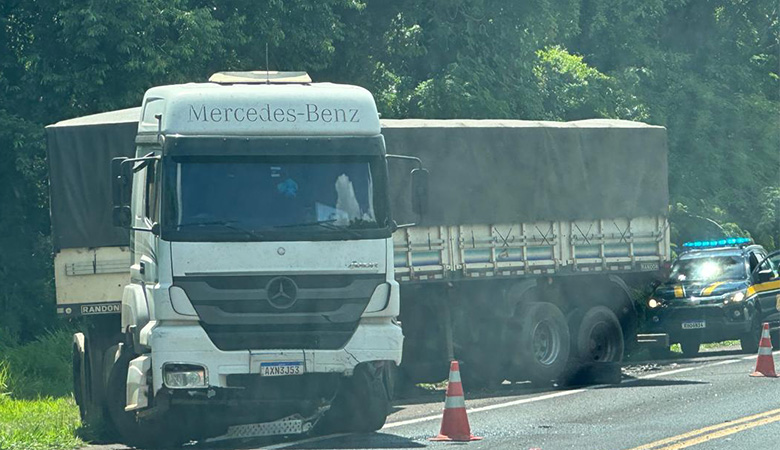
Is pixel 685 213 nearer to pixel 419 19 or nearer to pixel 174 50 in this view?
pixel 419 19

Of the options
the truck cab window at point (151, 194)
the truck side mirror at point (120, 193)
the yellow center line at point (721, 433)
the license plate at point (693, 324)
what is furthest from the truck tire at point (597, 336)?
the truck side mirror at point (120, 193)

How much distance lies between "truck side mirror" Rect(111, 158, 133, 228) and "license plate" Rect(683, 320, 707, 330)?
42.2 feet

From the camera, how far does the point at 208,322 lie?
40.0 ft

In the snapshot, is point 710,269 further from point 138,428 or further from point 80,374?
point 138,428

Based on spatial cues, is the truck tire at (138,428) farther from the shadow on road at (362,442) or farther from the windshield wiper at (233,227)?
the windshield wiper at (233,227)

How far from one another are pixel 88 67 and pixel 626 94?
15969 mm

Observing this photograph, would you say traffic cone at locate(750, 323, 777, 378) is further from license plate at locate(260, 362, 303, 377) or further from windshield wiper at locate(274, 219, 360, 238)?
license plate at locate(260, 362, 303, 377)

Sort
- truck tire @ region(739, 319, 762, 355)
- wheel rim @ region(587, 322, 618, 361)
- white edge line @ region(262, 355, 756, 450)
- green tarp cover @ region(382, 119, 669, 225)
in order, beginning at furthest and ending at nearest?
truck tire @ region(739, 319, 762, 355) < wheel rim @ region(587, 322, 618, 361) < green tarp cover @ region(382, 119, 669, 225) < white edge line @ region(262, 355, 756, 450)

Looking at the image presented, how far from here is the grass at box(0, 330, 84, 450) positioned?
43.2 ft

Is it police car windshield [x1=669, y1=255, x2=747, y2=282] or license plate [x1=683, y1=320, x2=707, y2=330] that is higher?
police car windshield [x1=669, y1=255, x2=747, y2=282]

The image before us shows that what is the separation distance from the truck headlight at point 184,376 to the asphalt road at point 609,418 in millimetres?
932

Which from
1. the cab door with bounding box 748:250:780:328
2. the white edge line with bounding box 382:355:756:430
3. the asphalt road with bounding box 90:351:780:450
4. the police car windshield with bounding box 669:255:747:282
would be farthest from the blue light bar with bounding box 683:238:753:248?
the asphalt road with bounding box 90:351:780:450

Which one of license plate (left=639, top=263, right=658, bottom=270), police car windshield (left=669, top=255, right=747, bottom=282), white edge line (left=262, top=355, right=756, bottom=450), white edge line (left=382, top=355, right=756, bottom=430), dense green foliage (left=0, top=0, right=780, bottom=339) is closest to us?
white edge line (left=262, top=355, right=756, bottom=450)

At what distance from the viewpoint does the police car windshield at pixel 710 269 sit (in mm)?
24062
